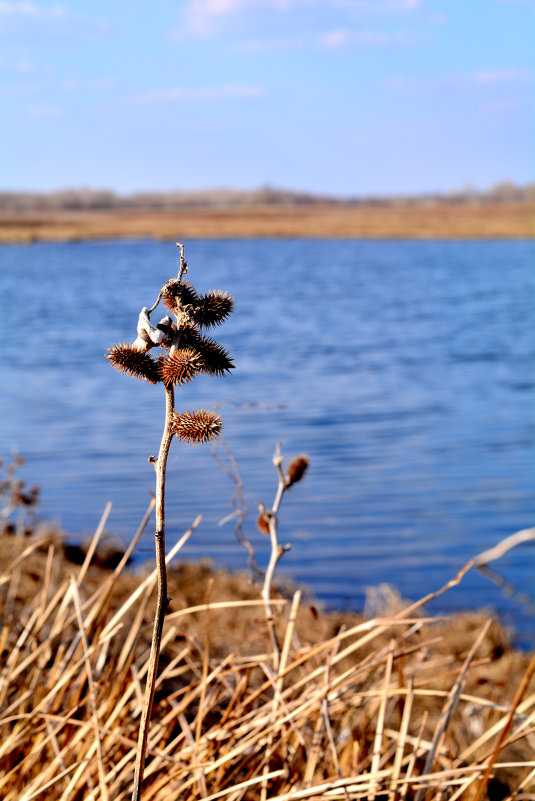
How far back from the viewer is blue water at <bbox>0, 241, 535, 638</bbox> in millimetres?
8906

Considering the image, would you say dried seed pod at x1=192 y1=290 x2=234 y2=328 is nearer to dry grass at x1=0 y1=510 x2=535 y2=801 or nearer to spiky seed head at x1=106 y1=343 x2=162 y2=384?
spiky seed head at x1=106 y1=343 x2=162 y2=384

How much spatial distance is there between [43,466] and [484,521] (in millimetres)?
5808

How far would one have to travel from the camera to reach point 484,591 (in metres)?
8.41

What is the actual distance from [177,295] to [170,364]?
0.11 metres

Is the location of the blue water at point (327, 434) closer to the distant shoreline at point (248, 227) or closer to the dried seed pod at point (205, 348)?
the dried seed pod at point (205, 348)

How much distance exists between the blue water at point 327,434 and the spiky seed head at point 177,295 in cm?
93

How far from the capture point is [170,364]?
1241mm

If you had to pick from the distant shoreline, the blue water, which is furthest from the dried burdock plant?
the distant shoreline

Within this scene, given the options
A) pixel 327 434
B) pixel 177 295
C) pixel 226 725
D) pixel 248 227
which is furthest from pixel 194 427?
pixel 248 227

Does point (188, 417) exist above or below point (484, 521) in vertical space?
above

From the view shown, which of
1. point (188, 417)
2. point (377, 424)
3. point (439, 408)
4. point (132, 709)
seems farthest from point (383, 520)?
point (188, 417)

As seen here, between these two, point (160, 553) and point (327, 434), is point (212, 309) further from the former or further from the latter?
point (327, 434)

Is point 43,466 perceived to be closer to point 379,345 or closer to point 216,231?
point 379,345

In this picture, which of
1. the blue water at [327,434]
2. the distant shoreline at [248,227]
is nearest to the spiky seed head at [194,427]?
the blue water at [327,434]
